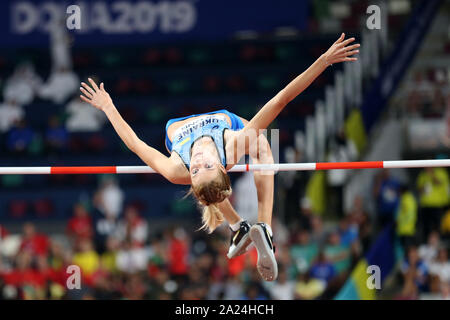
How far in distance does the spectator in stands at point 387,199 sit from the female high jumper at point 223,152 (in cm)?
526

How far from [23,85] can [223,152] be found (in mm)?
9917

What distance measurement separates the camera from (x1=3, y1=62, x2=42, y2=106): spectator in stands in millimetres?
15406

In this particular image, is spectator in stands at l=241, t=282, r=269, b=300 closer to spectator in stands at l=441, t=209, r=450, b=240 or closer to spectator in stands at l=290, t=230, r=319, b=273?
spectator in stands at l=290, t=230, r=319, b=273

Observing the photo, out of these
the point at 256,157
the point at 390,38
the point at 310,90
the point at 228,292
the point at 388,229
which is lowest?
the point at 228,292

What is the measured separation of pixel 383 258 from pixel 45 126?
Result: 683 centimetres

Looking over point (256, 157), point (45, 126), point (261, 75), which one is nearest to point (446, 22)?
point (261, 75)

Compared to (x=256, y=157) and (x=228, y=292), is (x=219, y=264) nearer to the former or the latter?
(x=228, y=292)

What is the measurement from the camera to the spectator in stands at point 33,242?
12.4 metres

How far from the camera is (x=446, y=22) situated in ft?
49.4

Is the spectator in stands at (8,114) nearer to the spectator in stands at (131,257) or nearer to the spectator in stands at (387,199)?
the spectator in stands at (131,257)

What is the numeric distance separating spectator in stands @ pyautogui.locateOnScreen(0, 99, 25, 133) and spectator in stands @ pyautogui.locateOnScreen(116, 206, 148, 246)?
3183mm

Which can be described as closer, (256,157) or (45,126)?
(256,157)

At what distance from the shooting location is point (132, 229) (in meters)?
12.9

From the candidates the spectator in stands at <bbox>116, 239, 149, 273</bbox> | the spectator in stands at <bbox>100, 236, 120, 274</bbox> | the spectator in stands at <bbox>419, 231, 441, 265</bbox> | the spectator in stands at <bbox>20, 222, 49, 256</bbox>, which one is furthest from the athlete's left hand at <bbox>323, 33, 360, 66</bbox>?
the spectator in stands at <bbox>20, 222, 49, 256</bbox>
